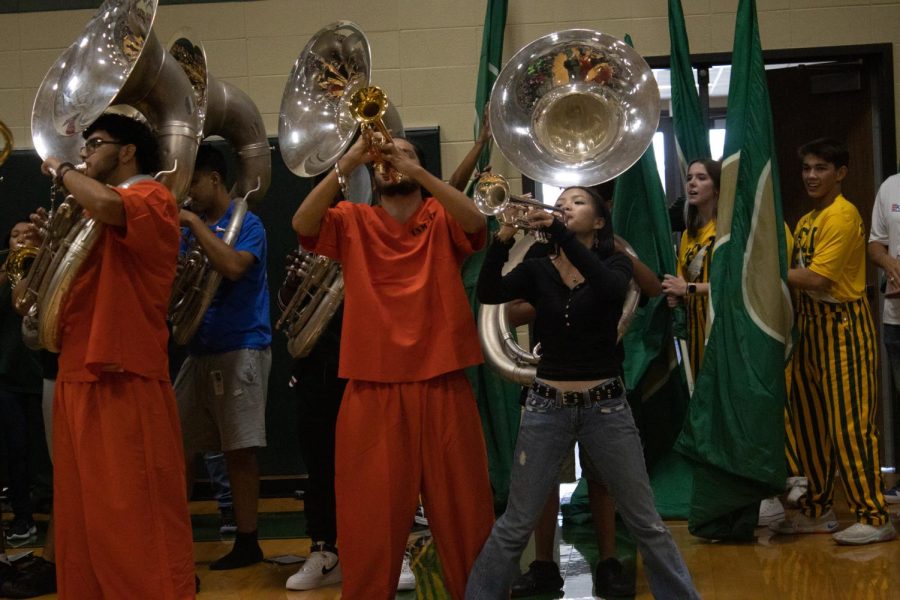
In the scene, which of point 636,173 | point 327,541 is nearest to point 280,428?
point 327,541

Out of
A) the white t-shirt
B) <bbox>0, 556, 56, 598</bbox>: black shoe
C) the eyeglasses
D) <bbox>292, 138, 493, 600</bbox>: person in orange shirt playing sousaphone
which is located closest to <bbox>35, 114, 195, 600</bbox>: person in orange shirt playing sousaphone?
the eyeglasses

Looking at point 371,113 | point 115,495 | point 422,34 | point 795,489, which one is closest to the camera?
point 115,495

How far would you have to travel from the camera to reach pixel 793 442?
5.14 m

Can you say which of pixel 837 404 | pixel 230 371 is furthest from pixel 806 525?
pixel 230 371

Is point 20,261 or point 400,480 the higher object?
point 20,261

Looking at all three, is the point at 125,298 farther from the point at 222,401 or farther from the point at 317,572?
the point at 317,572

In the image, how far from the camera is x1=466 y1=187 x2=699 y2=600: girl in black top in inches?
132

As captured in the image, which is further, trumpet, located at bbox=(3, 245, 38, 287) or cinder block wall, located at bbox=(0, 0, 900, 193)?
cinder block wall, located at bbox=(0, 0, 900, 193)

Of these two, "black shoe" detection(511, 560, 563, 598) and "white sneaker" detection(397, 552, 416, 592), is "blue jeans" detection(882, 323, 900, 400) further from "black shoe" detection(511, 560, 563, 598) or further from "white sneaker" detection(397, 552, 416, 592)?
"white sneaker" detection(397, 552, 416, 592)

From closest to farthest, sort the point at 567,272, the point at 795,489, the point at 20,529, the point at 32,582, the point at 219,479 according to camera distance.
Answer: the point at 567,272 → the point at 32,582 → the point at 795,489 → the point at 20,529 → the point at 219,479

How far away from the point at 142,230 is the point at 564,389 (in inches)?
54.5

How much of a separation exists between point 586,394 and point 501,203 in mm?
647

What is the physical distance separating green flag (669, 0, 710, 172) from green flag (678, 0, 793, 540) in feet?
1.85

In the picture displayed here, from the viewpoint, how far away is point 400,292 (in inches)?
135
